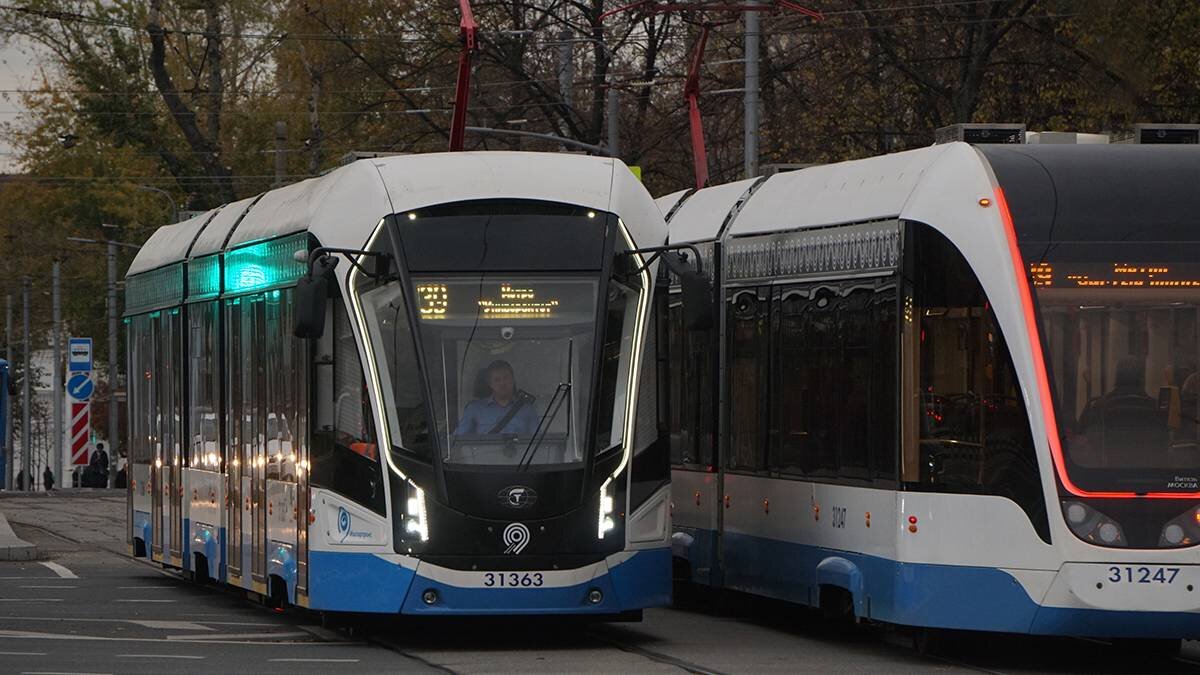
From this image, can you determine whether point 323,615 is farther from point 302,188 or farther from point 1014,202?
point 1014,202

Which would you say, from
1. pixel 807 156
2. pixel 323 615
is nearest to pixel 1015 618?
pixel 323 615

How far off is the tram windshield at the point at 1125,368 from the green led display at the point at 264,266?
507 centimetres

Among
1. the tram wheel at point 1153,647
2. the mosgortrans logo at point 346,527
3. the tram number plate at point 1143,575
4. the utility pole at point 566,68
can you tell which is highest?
the utility pole at point 566,68

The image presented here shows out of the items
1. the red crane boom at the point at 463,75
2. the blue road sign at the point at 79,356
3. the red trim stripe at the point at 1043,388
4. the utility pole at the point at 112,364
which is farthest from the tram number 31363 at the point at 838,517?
the utility pole at the point at 112,364

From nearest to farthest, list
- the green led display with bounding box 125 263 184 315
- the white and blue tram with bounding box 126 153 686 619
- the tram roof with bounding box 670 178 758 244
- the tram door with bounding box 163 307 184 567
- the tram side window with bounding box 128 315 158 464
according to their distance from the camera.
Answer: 1. the white and blue tram with bounding box 126 153 686 619
2. the tram roof with bounding box 670 178 758 244
3. the tram door with bounding box 163 307 184 567
4. the green led display with bounding box 125 263 184 315
5. the tram side window with bounding box 128 315 158 464

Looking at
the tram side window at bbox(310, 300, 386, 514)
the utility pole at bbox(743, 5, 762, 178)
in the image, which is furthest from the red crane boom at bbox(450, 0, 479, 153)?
the tram side window at bbox(310, 300, 386, 514)

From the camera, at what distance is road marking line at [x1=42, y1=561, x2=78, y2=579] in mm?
25028

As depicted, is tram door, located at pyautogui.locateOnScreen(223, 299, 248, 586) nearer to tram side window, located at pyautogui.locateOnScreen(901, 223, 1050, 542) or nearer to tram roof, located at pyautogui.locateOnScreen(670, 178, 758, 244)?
tram roof, located at pyautogui.locateOnScreen(670, 178, 758, 244)

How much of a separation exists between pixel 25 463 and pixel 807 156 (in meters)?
36.4

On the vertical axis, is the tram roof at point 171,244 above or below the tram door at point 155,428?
above

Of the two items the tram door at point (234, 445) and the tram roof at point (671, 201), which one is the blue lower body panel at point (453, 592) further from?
the tram roof at point (671, 201)

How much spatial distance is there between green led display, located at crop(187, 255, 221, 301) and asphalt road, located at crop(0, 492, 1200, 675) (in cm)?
250

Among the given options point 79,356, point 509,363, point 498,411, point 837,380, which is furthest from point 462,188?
point 79,356

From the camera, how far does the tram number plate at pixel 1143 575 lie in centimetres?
1435
